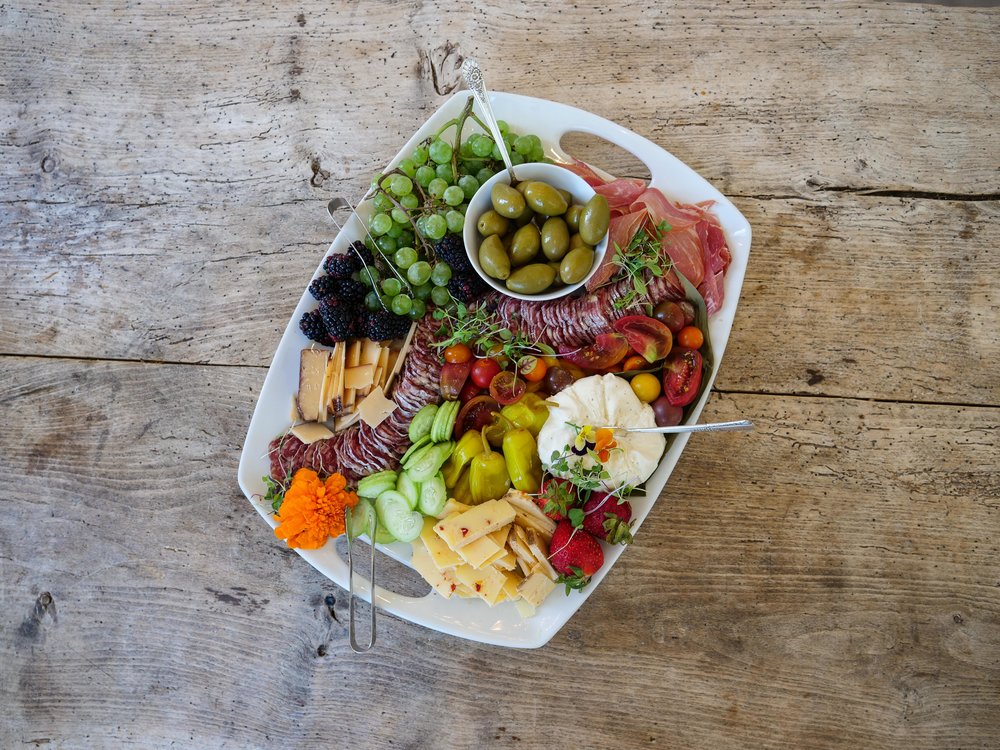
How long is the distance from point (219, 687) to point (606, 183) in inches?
51.6

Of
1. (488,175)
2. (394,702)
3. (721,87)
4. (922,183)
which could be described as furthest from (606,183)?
(394,702)

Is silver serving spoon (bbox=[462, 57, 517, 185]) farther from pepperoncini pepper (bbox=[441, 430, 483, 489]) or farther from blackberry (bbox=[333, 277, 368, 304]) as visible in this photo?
pepperoncini pepper (bbox=[441, 430, 483, 489])

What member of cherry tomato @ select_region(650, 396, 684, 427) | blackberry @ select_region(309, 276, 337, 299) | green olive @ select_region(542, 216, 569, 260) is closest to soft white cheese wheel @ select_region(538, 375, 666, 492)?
cherry tomato @ select_region(650, 396, 684, 427)

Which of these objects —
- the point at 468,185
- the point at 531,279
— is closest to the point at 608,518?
the point at 531,279

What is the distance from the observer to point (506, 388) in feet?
3.77

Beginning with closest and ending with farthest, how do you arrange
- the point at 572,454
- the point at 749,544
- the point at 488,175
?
the point at 572,454, the point at 488,175, the point at 749,544

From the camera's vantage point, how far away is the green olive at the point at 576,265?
1.07 metres

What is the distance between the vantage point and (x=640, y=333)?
1.11m

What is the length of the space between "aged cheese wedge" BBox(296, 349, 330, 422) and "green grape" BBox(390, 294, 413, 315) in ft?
0.52

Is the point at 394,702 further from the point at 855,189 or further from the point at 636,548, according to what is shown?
the point at 855,189

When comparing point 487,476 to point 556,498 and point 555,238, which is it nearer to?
point 556,498

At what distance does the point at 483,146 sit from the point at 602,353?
430 mm

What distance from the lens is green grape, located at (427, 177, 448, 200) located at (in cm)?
115

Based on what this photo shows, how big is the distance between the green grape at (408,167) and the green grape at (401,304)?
230mm
